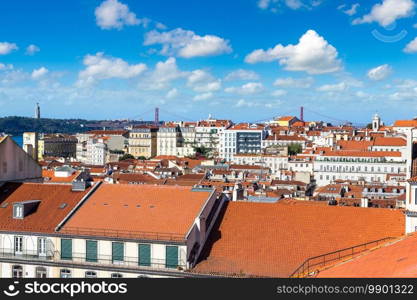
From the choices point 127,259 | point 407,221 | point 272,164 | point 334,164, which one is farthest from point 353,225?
point 272,164

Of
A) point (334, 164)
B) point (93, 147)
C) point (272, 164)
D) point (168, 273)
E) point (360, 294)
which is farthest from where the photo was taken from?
point (93, 147)

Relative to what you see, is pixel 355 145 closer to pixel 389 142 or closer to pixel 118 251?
pixel 389 142

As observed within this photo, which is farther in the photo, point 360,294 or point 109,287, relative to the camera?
point 109,287

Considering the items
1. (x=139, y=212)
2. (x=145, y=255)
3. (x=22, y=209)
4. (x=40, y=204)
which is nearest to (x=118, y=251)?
(x=145, y=255)

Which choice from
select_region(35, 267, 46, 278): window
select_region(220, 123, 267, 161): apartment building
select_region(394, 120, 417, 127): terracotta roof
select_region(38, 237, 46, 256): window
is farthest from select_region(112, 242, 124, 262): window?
select_region(394, 120, 417, 127): terracotta roof

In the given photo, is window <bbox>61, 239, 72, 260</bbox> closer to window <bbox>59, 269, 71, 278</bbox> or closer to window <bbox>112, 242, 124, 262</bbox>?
window <bbox>59, 269, 71, 278</bbox>

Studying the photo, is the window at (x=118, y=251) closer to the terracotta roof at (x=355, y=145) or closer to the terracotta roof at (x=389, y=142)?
the terracotta roof at (x=355, y=145)

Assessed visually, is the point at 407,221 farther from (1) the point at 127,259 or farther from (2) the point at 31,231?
(2) the point at 31,231
